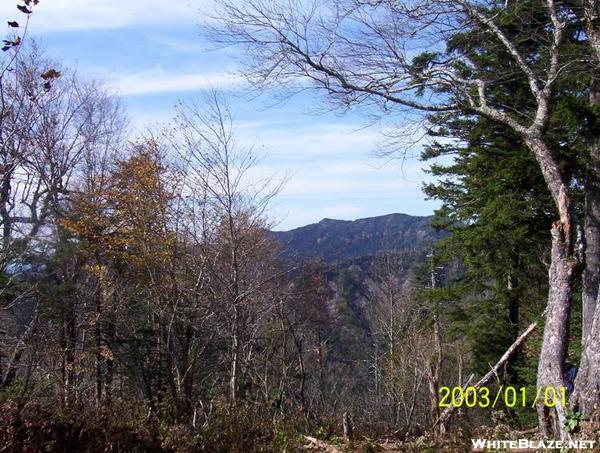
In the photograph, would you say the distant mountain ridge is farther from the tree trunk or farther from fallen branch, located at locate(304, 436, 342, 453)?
the tree trunk

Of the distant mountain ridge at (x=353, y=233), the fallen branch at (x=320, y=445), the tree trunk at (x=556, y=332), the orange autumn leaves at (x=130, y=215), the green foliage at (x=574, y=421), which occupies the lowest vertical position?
the fallen branch at (x=320, y=445)

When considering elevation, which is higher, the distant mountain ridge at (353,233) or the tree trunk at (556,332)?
the distant mountain ridge at (353,233)

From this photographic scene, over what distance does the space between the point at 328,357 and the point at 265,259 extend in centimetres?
2267

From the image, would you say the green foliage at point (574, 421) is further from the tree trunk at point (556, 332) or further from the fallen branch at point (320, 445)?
the fallen branch at point (320, 445)

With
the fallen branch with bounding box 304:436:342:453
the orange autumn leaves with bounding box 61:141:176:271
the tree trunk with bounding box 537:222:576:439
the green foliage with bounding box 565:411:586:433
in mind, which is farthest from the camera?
the orange autumn leaves with bounding box 61:141:176:271

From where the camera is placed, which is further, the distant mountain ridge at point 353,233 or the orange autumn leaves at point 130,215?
the distant mountain ridge at point 353,233

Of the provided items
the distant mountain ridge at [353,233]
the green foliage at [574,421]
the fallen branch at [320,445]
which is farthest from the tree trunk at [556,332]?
the distant mountain ridge at [353,233]

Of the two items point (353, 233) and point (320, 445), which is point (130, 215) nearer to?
point (320, 445)

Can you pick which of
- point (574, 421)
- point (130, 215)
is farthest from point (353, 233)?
point (574, 421)

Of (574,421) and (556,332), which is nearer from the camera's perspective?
(574,421)

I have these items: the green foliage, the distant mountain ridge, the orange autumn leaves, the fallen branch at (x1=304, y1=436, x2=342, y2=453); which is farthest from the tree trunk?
the distant mountain ridge

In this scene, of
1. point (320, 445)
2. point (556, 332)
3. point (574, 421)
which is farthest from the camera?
point (320, 445)

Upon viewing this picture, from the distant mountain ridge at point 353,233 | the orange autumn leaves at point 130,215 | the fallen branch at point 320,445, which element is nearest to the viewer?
the fallen branch at point 320,445

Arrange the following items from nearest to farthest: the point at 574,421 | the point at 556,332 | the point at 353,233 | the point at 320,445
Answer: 1. the point at 574,421
2. the point at 556,332
3. the point at 320,445
4. the point at 353,233
